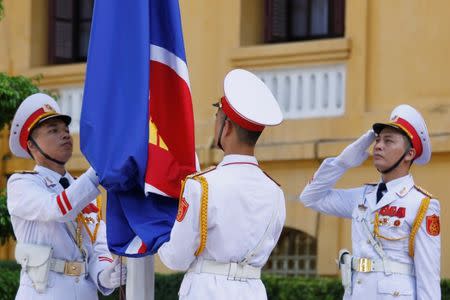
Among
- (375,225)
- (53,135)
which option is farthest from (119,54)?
(375,225)

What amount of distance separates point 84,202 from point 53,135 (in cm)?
65

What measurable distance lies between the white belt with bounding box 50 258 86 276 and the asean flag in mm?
748

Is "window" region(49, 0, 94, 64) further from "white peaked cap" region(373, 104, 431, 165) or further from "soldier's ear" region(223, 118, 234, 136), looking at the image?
"soldier's ear" region(223, 118, 234, 136)

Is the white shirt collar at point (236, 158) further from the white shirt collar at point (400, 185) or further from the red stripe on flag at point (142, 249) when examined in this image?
the white shirt collar at point (400, 185)

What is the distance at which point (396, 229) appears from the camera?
975 centimetres

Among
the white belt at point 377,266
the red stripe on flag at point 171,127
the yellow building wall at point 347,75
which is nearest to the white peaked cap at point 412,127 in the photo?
the white belt at point 377,266

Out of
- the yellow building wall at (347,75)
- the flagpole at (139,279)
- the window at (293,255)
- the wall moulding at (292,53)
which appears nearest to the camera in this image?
the flagpole at (139,279)

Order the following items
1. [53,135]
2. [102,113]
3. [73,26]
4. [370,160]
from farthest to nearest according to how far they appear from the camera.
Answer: [73,26] < [370,160] < [53,135] < [102,113]

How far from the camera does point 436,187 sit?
1412 cm

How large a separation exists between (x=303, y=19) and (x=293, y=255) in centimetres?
221

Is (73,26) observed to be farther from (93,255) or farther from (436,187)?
(93,255)

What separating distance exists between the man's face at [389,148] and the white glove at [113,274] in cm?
173

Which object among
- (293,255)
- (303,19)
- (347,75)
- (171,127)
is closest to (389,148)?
(171,127)

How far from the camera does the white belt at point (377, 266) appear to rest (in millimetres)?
9703
